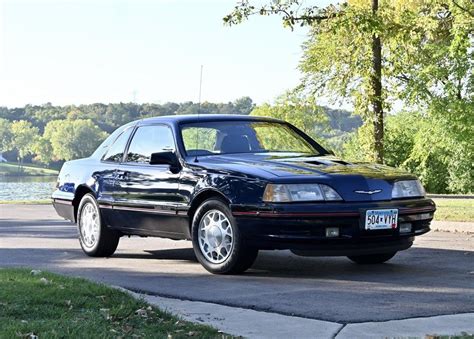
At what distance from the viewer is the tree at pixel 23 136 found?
49.7 m

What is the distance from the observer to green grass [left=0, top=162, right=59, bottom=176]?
42.2 meters

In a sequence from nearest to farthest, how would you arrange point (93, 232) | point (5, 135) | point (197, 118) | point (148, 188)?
point (148, 188) → point (197, 118) → point (93, 232) → point (5, 135)

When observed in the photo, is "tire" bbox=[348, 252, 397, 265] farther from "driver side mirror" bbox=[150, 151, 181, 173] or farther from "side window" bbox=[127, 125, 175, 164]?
"side window" bbox=[127, 125, 175, 164]

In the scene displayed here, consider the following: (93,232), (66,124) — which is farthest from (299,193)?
(66,124)

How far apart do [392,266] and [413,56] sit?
13740 millimetres

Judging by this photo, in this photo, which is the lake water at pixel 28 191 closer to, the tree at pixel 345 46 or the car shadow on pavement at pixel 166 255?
the tree at pixel 345 46

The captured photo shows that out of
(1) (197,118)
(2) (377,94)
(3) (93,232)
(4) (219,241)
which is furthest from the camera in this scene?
(2) (377,94)

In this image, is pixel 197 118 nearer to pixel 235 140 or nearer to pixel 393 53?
pixel 235 140

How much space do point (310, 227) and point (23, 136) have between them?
43.0 meters

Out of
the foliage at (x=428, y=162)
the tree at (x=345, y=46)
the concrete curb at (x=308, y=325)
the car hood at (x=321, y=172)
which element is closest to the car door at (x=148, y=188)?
the car hood at (x=321, y=172)

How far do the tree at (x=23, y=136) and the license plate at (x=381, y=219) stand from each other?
1653 inches

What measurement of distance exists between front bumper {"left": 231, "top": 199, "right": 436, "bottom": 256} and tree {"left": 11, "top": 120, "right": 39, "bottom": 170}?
137 ft

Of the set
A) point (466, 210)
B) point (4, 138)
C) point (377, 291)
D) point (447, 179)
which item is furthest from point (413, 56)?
point (4, 138)

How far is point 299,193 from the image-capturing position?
8.36 m
